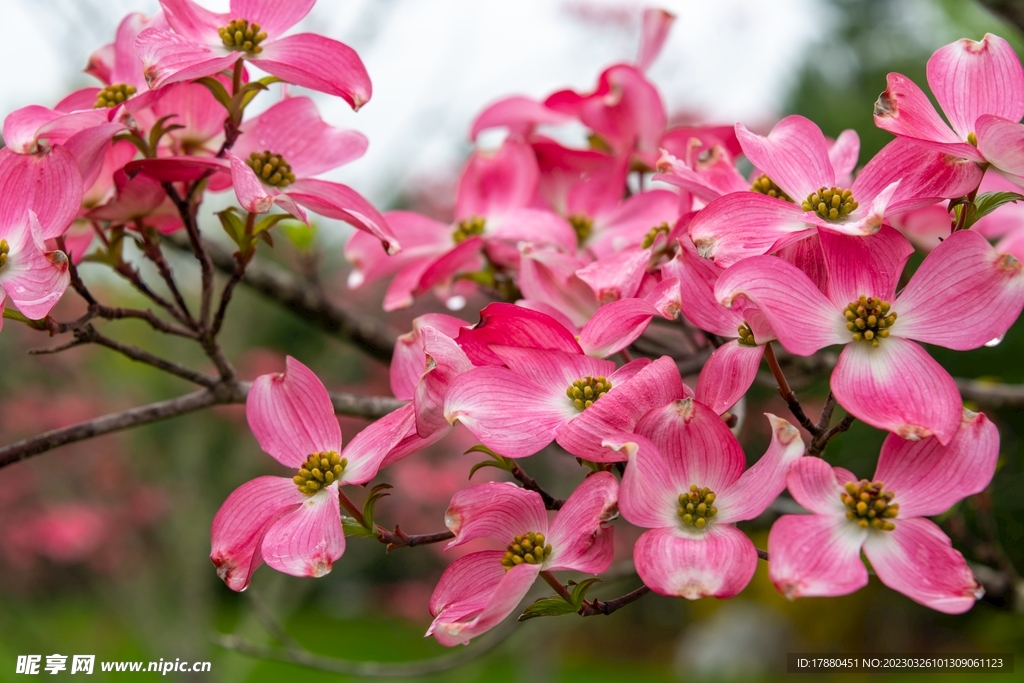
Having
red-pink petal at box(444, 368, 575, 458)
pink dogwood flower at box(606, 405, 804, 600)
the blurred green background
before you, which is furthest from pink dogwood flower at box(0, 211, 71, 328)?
the blurred green background

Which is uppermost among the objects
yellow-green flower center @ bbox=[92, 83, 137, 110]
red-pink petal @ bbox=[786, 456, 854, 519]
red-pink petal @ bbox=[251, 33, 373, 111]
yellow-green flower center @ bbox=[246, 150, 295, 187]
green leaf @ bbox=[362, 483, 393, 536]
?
yellow-green flower center @ bbox=[92, 83, 137, 110]

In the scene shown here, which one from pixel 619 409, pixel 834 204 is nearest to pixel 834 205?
pixel 834 204

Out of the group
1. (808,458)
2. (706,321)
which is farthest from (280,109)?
(808,458)

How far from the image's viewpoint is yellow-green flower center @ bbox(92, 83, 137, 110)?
0.68 meters

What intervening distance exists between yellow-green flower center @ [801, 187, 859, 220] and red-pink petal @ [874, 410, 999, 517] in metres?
0.15

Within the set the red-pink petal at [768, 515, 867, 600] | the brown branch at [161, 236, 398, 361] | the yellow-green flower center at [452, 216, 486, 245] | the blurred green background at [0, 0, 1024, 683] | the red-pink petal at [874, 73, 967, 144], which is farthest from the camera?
the blurred green background at [0, 0, 1024, 683]

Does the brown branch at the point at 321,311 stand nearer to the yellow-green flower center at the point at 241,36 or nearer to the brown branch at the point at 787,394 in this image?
the yellow-green flower center at the point at 241,36

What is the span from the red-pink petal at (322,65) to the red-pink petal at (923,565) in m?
0.49

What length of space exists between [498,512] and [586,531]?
6 cm

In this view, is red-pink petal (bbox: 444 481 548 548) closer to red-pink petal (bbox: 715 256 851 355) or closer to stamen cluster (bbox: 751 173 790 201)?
red-pink petal (bbox: 715 256 851 355)

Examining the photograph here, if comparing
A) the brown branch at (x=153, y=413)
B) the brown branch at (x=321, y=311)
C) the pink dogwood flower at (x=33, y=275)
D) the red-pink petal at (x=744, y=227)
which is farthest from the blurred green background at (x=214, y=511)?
the pink dogwood flower at (x=33, y=275)

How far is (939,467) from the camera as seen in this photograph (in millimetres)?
451

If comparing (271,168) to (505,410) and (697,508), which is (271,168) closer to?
(505,410)

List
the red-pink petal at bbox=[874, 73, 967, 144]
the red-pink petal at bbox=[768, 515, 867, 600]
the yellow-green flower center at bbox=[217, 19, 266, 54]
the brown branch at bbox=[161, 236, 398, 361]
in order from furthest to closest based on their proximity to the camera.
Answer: the brown branch at bbox=[161, 236, 398, 361], the yellow-green flower center at bbox=[217, 19, 266, 54], the red-pink petal at bbox=[874, 73, 967, 144], the red-pink petal at bbox=[768, 515, 867, 600]
